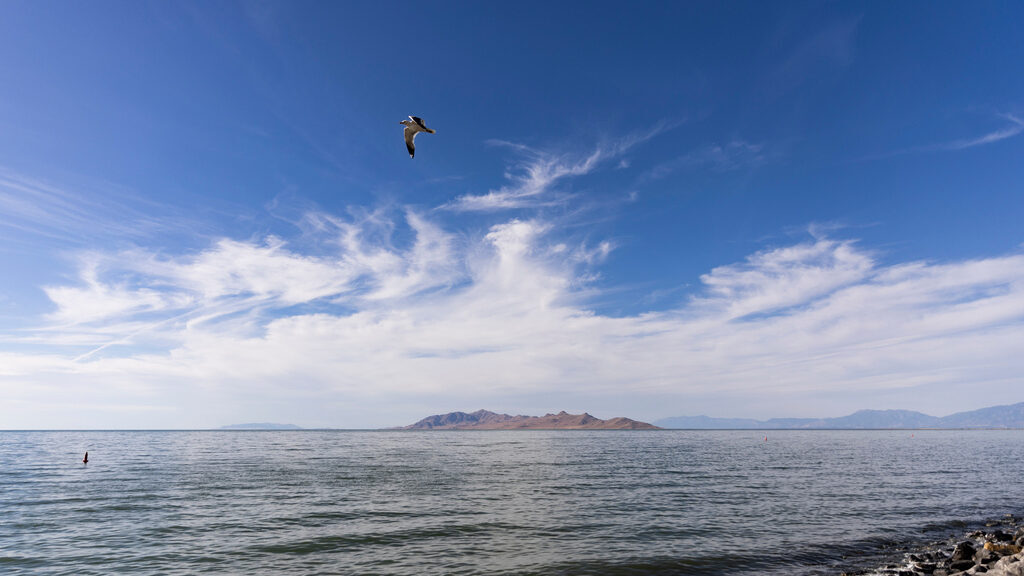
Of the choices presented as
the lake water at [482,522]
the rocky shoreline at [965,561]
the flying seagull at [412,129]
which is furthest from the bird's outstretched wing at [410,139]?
the rocky shoreline at [965,561]

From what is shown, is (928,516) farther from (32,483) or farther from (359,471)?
(32,483)

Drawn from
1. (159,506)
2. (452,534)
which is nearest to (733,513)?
(452,534)

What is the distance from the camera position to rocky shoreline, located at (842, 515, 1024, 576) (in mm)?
15346

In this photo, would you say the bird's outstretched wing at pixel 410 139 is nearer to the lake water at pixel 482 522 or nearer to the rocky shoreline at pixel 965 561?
the lake water at pixel 482 522

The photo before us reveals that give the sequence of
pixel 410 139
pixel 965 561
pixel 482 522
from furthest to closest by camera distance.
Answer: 1. pixel 482 522
2. pixel 410 139
3. pixel 965 561

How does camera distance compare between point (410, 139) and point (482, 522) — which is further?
point (482, 522)

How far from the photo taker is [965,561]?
710 inches

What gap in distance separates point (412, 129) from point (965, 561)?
2742 cm

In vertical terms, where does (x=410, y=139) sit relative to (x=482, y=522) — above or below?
above

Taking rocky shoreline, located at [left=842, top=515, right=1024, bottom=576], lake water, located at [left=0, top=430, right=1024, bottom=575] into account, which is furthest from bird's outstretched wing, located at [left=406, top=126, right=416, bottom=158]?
rocky shoreline, located at [left=842, top=515, right=1024, bottom=576]

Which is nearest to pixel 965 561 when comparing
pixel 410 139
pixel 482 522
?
pixel 482 522

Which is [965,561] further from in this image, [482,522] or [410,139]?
[410,139]

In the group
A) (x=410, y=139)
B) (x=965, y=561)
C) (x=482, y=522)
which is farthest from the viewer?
(x=482, y=522)

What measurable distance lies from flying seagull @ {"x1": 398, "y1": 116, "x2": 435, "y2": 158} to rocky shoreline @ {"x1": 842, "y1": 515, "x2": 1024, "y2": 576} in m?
23.8
